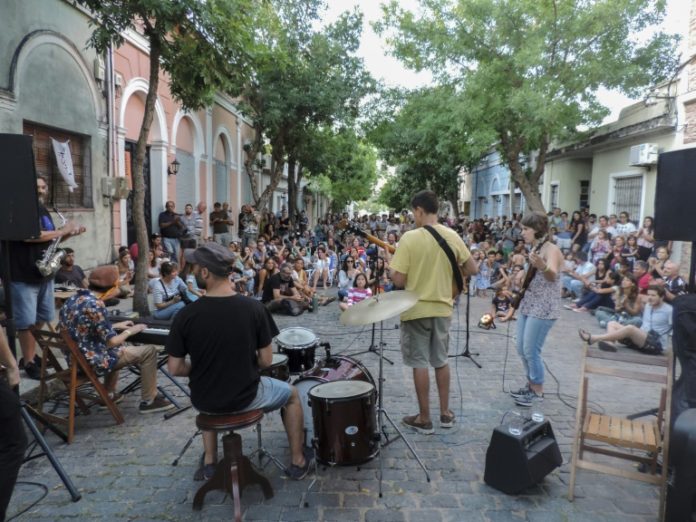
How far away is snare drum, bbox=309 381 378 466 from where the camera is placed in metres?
3.53

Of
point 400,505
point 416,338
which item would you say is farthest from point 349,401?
point 416,338

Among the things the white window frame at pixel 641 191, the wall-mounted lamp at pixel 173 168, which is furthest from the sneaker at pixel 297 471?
the white window frame at pixel 641 191

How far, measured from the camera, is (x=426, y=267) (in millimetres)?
4246

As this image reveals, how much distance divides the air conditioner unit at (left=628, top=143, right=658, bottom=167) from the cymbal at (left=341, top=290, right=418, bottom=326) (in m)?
12.8

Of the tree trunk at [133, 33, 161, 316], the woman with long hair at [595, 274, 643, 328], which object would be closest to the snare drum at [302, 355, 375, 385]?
the tree trunk at [133, 33, 161, 316]

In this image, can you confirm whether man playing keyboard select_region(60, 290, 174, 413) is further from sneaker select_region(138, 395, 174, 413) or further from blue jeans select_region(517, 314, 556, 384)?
blue jeans select_region(517, 314, 556, 384)

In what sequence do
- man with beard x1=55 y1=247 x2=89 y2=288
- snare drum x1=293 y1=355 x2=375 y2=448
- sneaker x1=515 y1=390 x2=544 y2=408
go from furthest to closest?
man with beard x1=55 y1=247 x2=89 y2=288, sneaker x1=515 y1=390 x2=544 y2=408, snare drum x1=293 y1=355 x2=375 y2=448

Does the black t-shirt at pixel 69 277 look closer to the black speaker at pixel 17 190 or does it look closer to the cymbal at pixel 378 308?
the black speaker at pixel 17 190

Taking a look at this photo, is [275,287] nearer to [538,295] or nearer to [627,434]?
[538,295]

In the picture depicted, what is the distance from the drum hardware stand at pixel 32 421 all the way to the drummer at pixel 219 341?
1.05m

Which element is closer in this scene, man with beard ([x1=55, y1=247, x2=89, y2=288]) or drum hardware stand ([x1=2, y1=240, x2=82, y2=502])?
drum hardware stand ([x1=2, y1=240, x2=82, y2=502])

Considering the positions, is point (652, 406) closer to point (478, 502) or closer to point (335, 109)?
point (478, 502)

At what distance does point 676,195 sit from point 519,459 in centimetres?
212

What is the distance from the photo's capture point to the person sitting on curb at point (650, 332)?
706cm
